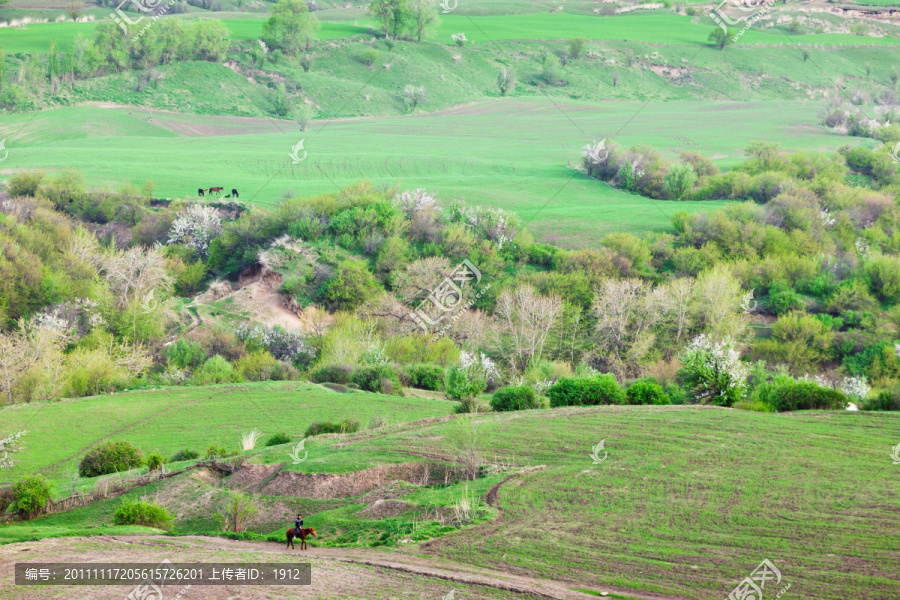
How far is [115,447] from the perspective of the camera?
40594 mm

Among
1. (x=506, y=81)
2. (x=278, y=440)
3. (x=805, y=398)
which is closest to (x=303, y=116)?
(x=506, y=81)

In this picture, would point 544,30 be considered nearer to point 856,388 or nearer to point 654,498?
point 856,388

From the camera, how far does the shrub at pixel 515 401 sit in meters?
46.1

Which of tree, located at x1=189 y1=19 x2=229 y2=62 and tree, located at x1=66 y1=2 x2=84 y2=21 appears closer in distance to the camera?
tree, located at x1=189 y1=19 x2=229 y2=62

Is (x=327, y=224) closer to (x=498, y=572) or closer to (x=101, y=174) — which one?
(x=101, y=174)

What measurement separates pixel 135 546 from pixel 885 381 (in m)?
50.5

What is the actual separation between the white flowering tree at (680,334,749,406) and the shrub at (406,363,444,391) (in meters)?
16.5

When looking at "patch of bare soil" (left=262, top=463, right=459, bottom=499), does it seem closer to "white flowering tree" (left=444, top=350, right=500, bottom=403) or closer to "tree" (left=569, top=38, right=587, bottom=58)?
"white flowering tree" (left=444, top=350, right=500, bottom=403)

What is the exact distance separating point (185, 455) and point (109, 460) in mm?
3322

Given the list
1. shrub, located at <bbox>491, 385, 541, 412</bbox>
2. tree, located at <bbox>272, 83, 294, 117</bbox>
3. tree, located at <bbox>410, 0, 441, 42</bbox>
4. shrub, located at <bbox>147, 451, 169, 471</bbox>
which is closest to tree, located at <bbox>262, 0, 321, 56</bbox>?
tree, located at <bbox>272, 83, 294, 117</bbox>

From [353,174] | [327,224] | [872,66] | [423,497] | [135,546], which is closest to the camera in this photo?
[135,546]

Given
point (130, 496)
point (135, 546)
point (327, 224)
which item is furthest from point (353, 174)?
point (135, 546)

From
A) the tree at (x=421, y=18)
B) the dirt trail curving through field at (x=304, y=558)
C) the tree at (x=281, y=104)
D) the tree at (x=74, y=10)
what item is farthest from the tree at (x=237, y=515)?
the tree at (x=74, y=10)

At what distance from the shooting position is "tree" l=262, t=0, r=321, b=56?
155m
